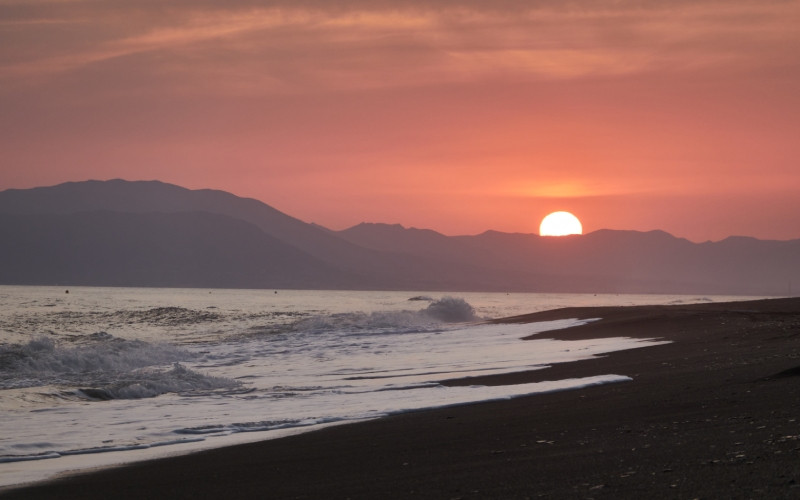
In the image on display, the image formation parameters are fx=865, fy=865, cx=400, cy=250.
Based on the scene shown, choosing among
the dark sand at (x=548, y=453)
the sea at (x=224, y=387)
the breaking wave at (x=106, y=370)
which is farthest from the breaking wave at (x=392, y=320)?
the dark sand at (x=548, y=453)

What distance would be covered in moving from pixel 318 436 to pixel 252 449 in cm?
88

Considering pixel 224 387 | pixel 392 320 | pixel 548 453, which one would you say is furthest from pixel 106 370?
pixel 392 320

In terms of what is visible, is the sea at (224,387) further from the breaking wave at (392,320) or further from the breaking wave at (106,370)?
the breaking wave at (392,320)

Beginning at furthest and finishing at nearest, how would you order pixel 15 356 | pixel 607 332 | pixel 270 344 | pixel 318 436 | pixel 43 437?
1. pixel 270 344
2. pixel 607 332
3. pixel 15 356
4. pixel 43 437
5. pixel 318 436

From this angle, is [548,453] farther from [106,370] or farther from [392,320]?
[392,320]

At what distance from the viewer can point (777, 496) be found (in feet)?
16.0

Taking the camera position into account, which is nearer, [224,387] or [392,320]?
[224,387]

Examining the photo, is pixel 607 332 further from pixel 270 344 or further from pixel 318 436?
pixel 318 436

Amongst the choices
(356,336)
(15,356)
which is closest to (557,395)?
(15,356)

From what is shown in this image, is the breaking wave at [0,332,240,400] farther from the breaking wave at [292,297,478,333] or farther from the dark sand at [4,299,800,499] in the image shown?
the breaking wave at [292,297,478,333]

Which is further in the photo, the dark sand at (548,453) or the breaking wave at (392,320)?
the breaking wave at (392,320)

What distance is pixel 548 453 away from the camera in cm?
725

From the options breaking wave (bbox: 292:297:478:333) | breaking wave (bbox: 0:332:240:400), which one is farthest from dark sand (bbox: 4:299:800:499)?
breaking wave (bbox: 292:297:478:333)

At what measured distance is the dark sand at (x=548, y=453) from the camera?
579cm
